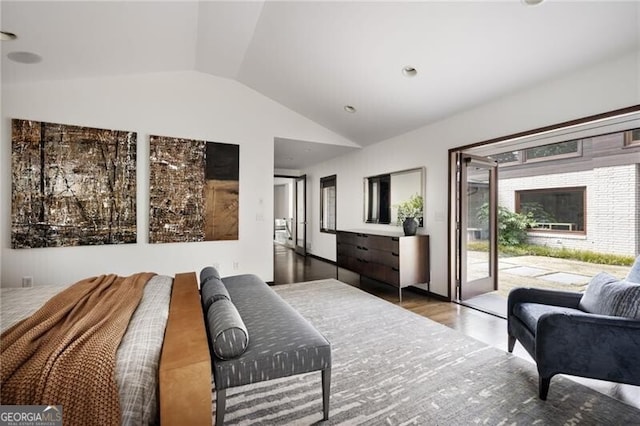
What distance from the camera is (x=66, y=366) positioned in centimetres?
107

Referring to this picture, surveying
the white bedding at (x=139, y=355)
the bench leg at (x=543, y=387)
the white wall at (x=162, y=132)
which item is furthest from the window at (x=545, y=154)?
the white bedding at (x=139, y=355)

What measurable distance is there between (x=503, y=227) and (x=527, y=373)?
5.99 meters

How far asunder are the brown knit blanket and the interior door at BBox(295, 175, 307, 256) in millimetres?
6301

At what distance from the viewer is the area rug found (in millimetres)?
1620

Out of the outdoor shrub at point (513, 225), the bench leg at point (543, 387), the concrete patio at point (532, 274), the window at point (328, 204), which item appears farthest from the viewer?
the outdoor shrub at point (513, 225)

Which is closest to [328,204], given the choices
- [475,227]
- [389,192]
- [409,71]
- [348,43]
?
[389,192]

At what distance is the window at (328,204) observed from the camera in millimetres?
6535

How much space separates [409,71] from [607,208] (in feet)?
16.5

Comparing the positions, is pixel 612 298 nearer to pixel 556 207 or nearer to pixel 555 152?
pixel 555 152

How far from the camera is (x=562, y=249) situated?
6203 millimetres

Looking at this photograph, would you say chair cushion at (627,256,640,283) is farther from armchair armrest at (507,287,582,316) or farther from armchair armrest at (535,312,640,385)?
armchair armrest at (535,312,640,385)

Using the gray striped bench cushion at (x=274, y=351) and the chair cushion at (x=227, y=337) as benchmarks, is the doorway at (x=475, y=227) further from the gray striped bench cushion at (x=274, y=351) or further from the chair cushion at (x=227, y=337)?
the chair cushion at (x=227, y=337)

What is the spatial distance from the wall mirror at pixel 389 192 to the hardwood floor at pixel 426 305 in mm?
1111

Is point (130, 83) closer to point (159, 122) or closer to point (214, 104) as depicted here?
point (159, 122)
